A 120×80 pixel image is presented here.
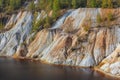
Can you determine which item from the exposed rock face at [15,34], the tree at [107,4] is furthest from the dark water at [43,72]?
the tree at [107,4]

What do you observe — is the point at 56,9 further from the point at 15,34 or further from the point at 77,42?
the point at 77,42

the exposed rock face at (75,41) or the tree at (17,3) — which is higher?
the tree at (17,3)

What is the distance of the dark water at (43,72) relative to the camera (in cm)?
8496

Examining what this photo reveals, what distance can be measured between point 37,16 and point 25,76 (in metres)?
67.9

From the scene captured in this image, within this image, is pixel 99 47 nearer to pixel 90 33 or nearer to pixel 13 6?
pixel 90 33

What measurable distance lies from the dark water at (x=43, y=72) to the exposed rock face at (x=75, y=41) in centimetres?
567

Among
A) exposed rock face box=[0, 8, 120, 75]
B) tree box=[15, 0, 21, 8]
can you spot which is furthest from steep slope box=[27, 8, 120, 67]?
tree box=[15, 0, 21, 8]

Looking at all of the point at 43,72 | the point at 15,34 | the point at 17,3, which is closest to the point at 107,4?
the point at 15,34

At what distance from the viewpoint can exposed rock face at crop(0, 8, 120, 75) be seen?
4077 inches

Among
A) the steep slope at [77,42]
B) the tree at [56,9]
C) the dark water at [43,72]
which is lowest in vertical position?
the dark water at [43,72]

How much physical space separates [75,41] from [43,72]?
22549mm

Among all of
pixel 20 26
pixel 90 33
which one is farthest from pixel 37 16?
pixel 90 33

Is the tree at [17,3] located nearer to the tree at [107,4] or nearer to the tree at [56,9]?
the tree at [56,9]

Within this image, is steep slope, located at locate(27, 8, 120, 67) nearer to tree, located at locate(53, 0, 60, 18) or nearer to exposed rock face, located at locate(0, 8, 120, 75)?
exposed rock face, located at locate(0, 8, 120, 75)
